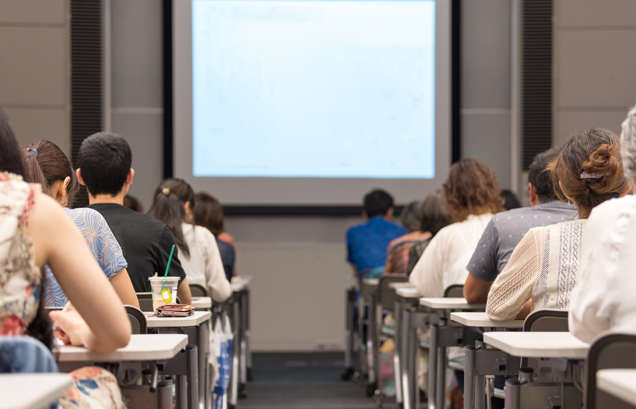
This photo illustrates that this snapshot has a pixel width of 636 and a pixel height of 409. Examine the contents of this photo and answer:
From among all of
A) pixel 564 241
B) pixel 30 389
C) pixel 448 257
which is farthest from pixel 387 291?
pixel 30 389

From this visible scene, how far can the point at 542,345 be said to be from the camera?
48.9 inches

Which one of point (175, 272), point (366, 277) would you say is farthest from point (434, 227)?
point (175, 272)

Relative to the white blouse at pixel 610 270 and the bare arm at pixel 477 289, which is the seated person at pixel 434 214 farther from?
the white blouse at pixel 610 270

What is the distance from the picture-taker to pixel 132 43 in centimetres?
551

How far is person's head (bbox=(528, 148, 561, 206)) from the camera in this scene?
238 cm

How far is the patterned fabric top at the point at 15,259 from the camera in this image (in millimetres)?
1052

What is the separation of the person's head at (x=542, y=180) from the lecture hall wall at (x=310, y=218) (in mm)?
3231

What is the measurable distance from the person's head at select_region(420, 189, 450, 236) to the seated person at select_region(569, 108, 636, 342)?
7.97ft

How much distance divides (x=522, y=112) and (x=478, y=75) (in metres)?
0.50

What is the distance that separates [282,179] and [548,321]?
4.05 m

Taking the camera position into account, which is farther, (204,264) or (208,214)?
(208,214)

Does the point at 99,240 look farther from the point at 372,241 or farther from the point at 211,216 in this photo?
the point at 372,241

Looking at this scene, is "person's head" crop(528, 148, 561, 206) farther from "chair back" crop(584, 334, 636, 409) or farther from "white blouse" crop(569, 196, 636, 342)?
"chair back" crop(584, 334, 636, 409)

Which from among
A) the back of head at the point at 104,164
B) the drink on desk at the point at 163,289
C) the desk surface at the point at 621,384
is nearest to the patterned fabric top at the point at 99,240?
the drink on desk at the point at 163,289
